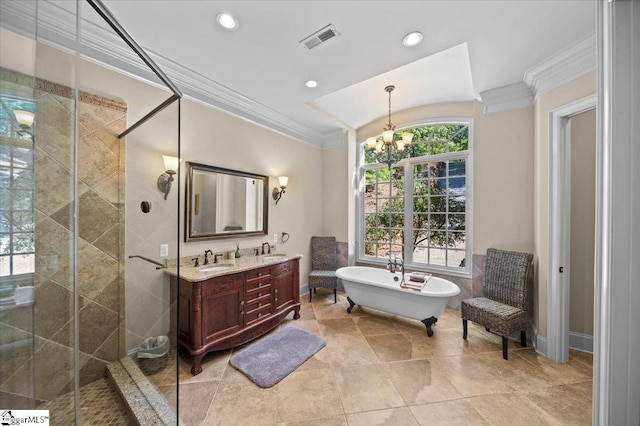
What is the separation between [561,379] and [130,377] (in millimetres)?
3655

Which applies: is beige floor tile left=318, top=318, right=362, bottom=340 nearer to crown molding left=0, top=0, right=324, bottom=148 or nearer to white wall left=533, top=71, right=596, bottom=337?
white wall left=533, top=71, right=596, bottom=337

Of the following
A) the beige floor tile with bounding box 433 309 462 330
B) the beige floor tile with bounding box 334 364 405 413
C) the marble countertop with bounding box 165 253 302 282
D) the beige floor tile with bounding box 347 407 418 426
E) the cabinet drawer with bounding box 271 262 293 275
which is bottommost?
the beige floor tile with bounding box 334 364 405 413

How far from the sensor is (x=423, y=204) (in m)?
3.93

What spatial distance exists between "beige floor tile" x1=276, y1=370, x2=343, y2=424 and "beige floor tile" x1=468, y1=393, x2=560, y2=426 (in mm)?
1061

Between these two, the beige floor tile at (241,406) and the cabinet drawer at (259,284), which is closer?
the beige floor tile at (241,406)

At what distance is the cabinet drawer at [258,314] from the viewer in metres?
2.51

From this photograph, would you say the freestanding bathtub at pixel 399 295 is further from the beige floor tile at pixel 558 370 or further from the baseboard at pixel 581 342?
the baseboard at pixel 581 342

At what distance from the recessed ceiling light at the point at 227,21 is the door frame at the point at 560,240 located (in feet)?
10.2

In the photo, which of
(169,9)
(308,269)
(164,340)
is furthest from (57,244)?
(308,269)

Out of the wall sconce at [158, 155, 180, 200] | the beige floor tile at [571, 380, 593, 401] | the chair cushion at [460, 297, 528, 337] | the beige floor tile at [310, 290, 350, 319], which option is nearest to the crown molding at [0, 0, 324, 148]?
the wall sconce at [158, 155, 180, 200]

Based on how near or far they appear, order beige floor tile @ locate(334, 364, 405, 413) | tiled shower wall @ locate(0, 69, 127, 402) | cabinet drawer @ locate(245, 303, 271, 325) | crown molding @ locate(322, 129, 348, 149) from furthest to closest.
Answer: crown molding @ locate(322, 129, 348, 149)
cabinet drawer @ locate(245, 303, 271, 325)
beige floor tile @ locate(334, 364, 405, 413)
tiled shower wall @ locate(0, 69, 127, 402)

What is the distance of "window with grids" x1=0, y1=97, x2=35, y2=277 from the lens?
884mm

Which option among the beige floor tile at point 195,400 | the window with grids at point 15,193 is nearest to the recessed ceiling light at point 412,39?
the window with grids at point 15,193

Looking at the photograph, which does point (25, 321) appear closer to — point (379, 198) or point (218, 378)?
point (218, 378)
